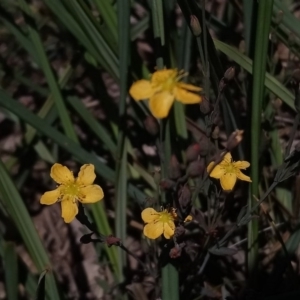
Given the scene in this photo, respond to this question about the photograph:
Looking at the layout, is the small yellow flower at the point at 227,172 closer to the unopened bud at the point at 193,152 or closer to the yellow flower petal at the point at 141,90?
the unopened bud at the point at 193,152

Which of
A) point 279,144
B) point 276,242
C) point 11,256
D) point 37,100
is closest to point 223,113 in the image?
point 279,144

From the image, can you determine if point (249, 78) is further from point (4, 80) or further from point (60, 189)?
point (4, 80)

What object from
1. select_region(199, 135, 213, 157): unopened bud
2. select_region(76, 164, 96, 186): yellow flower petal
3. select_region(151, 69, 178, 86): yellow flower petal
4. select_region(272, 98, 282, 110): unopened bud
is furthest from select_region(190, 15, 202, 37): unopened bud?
select_region(272, 98, 282, 110): unopened bud

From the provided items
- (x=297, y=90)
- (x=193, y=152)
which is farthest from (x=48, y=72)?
(x=297, y=90)

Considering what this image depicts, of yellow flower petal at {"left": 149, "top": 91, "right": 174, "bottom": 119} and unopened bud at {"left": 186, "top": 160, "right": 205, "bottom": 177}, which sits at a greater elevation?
yellow flower petal at {"left": 149, "top": 91, "right": 174, "bottom": 119}

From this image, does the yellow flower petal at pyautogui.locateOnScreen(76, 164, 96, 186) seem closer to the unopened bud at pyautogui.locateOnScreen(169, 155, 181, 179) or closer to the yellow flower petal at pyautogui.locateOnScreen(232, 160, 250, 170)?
the unopened bud at pyautogui.locateOnScreen(169, 155, 181, 179)

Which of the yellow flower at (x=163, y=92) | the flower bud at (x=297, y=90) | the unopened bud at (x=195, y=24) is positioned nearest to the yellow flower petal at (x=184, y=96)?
the yellow flower at (x=163, y=92)
